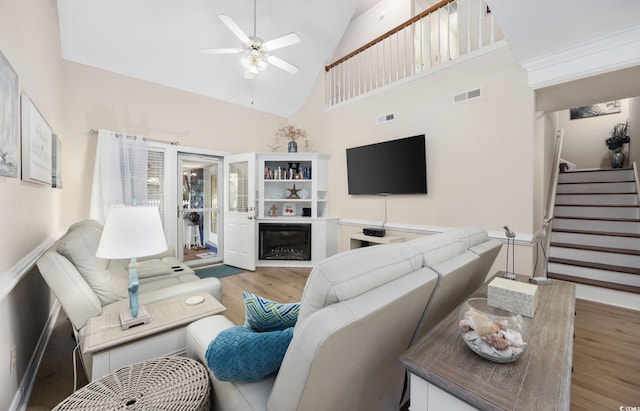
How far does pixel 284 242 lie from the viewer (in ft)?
15.8

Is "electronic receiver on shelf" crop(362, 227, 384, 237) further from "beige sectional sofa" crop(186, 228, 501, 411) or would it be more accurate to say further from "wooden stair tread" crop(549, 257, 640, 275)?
"beige sectional sofa" crop(186, 228, 501, 411)

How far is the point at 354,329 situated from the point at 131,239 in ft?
4.02

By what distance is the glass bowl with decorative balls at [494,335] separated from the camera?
843mm

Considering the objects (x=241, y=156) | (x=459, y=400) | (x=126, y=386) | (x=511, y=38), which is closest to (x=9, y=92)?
(x=126, y=386)

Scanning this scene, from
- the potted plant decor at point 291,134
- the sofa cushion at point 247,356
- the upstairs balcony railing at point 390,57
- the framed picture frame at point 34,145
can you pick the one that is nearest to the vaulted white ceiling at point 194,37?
the upstairs balcony railing at point 390,57

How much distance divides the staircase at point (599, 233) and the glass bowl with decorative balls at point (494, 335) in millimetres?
3325

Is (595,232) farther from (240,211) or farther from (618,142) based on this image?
(240,211)

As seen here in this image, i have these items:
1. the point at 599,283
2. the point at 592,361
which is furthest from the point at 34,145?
the point at 599,283

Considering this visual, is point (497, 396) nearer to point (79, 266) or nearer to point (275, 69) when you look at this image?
point (79, 266)

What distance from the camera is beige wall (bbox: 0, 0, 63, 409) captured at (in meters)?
1.33

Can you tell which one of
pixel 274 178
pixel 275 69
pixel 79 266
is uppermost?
pixel 275 69

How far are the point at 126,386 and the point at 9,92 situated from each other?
1.60 metres

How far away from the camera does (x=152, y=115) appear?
13.3 ft

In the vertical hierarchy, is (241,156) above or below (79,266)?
above
